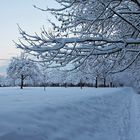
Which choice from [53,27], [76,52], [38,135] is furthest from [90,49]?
[38,135]

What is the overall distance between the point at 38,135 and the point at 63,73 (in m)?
2.79

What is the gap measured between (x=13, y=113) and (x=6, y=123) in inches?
31.8

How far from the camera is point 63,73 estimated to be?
8.27 meters

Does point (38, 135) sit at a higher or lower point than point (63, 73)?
lower

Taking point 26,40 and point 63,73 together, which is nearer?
point 26,40

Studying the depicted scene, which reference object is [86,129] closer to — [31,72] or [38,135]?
[38,135]

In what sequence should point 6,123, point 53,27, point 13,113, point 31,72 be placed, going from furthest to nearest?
point 31,72 < point 53,27 < point 13,113 < point 6,123

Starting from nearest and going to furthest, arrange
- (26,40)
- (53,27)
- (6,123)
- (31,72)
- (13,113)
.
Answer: (6,123) → (13,113) → (26,40) → (53,27) → (31,72)

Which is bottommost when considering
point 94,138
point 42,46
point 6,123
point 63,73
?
point 94,138

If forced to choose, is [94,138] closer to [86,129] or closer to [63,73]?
[86,129]

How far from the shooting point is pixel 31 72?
190 ft

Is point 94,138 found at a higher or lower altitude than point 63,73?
lower

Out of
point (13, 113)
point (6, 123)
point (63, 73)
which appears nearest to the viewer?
point (6, 123)

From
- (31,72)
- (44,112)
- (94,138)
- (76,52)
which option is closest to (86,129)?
(94,138)
